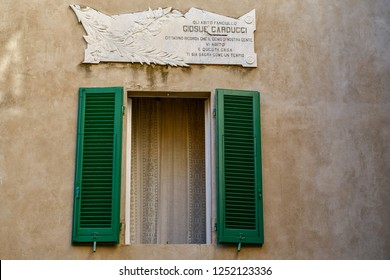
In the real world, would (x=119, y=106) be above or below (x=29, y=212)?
above

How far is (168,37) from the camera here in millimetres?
10195

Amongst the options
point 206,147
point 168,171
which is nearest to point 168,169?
point 168,171

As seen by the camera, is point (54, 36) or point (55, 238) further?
point (54, 36)

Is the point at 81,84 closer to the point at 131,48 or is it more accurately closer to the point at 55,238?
the point at 131,48

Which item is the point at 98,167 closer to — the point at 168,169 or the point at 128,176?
the point at 128,176

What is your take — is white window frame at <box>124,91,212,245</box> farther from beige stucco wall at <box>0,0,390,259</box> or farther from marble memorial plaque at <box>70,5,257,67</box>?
marble memorial plaque at <box>70,5,257,67</box>

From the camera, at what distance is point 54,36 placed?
33.4 feet

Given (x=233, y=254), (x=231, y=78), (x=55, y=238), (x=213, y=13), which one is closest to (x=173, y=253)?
(x=233, y=254)

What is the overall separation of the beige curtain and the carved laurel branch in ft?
1.87

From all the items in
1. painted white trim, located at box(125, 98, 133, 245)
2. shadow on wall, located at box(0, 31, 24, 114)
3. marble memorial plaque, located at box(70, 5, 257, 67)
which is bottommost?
painted white trim, located at box(125, 98, 133, 245)

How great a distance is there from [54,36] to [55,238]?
222cm

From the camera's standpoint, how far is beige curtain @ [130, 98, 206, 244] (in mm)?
10102

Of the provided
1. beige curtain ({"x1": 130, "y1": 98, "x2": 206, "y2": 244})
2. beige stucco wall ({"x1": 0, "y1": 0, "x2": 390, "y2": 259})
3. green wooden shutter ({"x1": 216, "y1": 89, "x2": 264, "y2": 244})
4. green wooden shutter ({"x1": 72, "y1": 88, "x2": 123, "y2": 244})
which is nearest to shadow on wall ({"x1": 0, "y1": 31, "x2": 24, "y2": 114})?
beige stucco wall ({"x1": 0, "y1": 0, "x2": 390, "y2": 259})

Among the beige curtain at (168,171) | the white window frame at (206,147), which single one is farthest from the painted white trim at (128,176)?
the beige curtain at (168,171)
